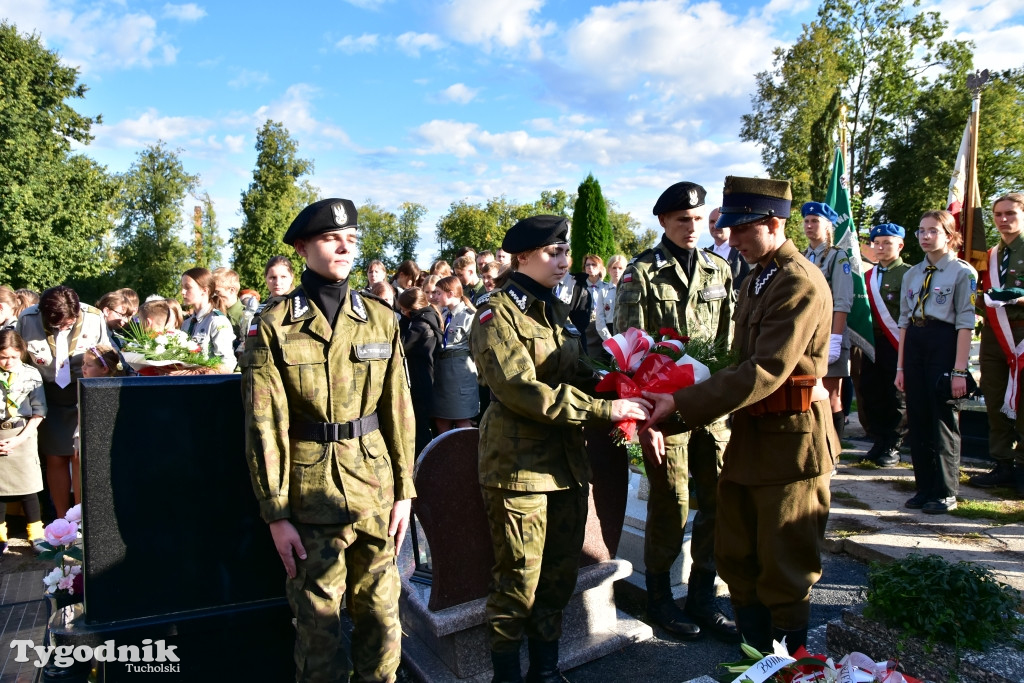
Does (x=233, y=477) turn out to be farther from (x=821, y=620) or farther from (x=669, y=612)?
(x=821, y=620)

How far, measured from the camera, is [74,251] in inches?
→ 1133

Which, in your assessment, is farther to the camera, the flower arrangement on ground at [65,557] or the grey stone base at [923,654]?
the flower arrangement on ground at [65,557]

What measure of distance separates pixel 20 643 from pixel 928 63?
142ft

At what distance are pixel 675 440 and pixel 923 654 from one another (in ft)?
4.91

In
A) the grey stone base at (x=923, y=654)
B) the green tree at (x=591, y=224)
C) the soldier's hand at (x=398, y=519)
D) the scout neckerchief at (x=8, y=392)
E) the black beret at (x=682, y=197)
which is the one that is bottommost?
the grey stone base at (x=923, y=654)

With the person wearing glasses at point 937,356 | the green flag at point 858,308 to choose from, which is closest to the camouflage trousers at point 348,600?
the person wearing glasses at point 937,356

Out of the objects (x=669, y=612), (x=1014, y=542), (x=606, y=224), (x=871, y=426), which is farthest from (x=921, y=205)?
(x=669, y=612)

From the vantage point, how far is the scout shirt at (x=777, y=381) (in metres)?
3.07

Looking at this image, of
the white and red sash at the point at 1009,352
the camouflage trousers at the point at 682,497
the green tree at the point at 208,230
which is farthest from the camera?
the green tree at the point at 208,230

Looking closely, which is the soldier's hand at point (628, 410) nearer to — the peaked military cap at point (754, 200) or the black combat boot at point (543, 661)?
the peaked military cap at point (754, 200)

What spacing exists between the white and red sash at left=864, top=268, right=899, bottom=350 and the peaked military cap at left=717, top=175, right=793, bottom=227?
16.1 feet

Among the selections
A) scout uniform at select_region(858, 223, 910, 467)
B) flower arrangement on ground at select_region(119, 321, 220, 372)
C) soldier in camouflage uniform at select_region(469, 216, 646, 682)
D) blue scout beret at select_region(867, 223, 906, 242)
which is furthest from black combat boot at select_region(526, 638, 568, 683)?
blue scout beret at select_region(867, 223, 906, 242)

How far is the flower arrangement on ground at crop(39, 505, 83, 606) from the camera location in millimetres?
3148

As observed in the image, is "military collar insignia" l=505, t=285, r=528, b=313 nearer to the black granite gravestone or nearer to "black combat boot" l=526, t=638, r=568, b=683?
the black granite gravestone
